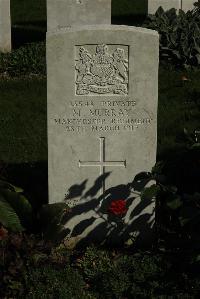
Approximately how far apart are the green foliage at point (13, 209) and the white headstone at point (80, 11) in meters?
6.57

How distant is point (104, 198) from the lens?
585 centimetres

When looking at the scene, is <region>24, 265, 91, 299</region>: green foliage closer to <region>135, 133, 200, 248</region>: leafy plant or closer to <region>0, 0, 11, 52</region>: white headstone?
<region>135, 133, 200, 248</region>: leafy plant

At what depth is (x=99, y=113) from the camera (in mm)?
5570

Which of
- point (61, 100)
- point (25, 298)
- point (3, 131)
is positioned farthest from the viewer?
point (3, 131)

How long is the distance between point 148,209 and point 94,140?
819 millimetres

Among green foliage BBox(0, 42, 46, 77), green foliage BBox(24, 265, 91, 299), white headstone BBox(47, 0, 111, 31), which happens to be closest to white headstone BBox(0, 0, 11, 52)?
green foliage BBox(0, 42, 46, 77)

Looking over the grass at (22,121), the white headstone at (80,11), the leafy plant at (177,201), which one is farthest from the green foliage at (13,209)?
the white headstone at (80,11)

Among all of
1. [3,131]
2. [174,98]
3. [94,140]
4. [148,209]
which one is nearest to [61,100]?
[94,140]

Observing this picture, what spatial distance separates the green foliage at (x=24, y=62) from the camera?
10.8 meters

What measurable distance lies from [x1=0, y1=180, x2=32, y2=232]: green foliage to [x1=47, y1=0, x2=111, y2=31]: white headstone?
6567 millimetres

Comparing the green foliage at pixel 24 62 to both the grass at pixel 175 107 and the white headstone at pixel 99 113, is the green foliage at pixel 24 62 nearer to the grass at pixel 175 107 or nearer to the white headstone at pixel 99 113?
the grass at pixel 175 107

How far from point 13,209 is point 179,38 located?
6.12m

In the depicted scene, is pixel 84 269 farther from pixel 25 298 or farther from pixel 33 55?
pixel 33 55

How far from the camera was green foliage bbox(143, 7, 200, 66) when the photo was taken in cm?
1045
